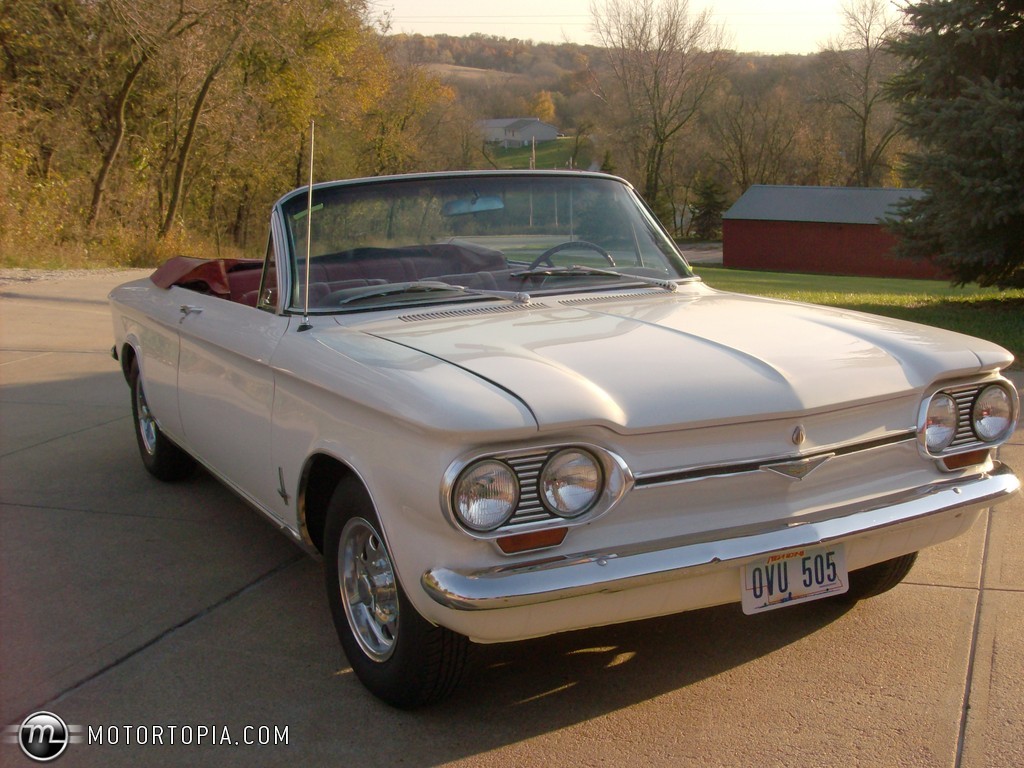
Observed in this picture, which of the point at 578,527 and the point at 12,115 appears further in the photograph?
the point at 12,115

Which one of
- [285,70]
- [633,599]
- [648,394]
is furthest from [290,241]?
[285,70]

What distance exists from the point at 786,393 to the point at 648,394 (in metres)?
0.41

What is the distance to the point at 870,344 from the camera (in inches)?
134

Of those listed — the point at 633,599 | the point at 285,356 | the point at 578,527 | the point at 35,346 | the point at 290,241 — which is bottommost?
the point at 35,346

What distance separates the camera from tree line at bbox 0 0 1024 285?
61.9ft

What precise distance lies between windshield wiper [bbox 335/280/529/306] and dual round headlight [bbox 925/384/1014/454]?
1559mm

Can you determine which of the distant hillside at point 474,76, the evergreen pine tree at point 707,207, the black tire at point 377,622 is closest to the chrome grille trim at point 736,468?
the black tire at point 377,622

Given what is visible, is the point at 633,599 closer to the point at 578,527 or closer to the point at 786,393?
the point at 578,527

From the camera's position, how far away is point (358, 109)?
125 ft

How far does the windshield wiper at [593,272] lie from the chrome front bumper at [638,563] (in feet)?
5.24

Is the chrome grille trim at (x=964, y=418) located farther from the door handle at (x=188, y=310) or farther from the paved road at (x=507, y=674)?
the door handle at (x=188, y=310)

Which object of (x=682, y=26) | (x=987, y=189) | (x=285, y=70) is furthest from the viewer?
(x=682, y=26)

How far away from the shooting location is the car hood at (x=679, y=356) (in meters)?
2.82

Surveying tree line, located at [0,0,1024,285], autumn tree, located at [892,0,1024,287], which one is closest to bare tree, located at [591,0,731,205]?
tree line, located at [0,0,1024,285]
